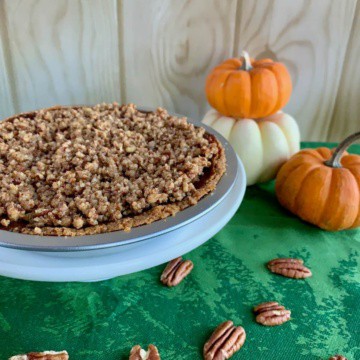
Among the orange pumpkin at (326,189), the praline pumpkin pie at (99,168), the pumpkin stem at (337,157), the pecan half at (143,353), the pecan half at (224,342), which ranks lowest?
the pecan half at (143,353)

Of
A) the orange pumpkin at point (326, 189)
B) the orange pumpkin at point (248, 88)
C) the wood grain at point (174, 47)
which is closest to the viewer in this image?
the orange pumpkin at point (326, 189)

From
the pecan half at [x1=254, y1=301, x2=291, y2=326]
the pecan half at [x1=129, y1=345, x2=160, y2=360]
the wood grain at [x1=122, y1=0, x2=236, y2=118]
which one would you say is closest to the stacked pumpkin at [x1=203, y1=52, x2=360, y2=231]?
the wood grain at [x1=122, y1=0, x2=236, y2=118]

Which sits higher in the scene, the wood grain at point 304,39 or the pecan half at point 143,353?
the wood grain at point 304,39

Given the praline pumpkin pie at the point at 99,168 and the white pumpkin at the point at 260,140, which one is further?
the white pumpkin at the point at 260,140

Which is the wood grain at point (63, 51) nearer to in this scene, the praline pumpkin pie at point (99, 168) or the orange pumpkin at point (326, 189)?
the praline pumpkin pie at point (99, 168)

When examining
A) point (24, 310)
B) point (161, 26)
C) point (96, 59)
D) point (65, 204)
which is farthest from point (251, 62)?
point (24, 310)

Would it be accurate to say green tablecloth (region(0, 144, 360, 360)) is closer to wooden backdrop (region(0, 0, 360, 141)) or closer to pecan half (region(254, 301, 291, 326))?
pecan half (region(254, 301, 291, 326))

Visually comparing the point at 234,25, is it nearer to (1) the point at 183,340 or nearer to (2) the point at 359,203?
(2) the point at 359,203

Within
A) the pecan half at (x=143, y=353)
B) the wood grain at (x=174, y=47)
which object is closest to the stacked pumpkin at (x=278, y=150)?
the wood grain at (x=174, y=47)
